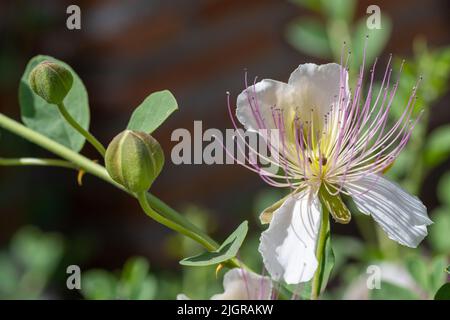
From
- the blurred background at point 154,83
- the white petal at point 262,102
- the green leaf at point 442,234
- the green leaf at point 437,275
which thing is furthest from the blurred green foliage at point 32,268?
the white petal at point 262,102

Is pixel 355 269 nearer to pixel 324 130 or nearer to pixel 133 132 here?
pixel 324 130

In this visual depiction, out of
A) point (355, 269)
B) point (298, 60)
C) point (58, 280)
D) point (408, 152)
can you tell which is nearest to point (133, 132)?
point (408, 152)

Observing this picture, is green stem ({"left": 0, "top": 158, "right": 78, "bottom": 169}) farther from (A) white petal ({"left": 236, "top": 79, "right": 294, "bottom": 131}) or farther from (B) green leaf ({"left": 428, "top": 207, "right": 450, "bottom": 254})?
(B) green leaf ({"left": 428, "top": 207, "right": 450, "bottom": 254})

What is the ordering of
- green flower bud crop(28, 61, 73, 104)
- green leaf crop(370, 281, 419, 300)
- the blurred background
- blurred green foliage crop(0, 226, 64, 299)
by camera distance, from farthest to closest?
the blurred background, blurred green foliage crop(0, 226, 64, 299), green leaf crop(370, 281, 419, 300), green flower bud crop(28, 61, 73, 104)

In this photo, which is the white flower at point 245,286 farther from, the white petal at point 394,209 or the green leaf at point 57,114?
the green leaf at point 57,114

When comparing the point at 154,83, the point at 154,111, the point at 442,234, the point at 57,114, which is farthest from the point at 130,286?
the point at 154,83

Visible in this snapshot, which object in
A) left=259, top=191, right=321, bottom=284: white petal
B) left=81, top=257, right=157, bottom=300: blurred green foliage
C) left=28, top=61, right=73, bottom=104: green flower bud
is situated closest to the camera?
left=259, top=191, right=321, bottom=284: white petal

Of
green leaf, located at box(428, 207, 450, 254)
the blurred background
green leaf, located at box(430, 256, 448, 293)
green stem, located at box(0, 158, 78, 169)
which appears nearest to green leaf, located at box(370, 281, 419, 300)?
green leaf, located at box(430, 256, 448, 293)
